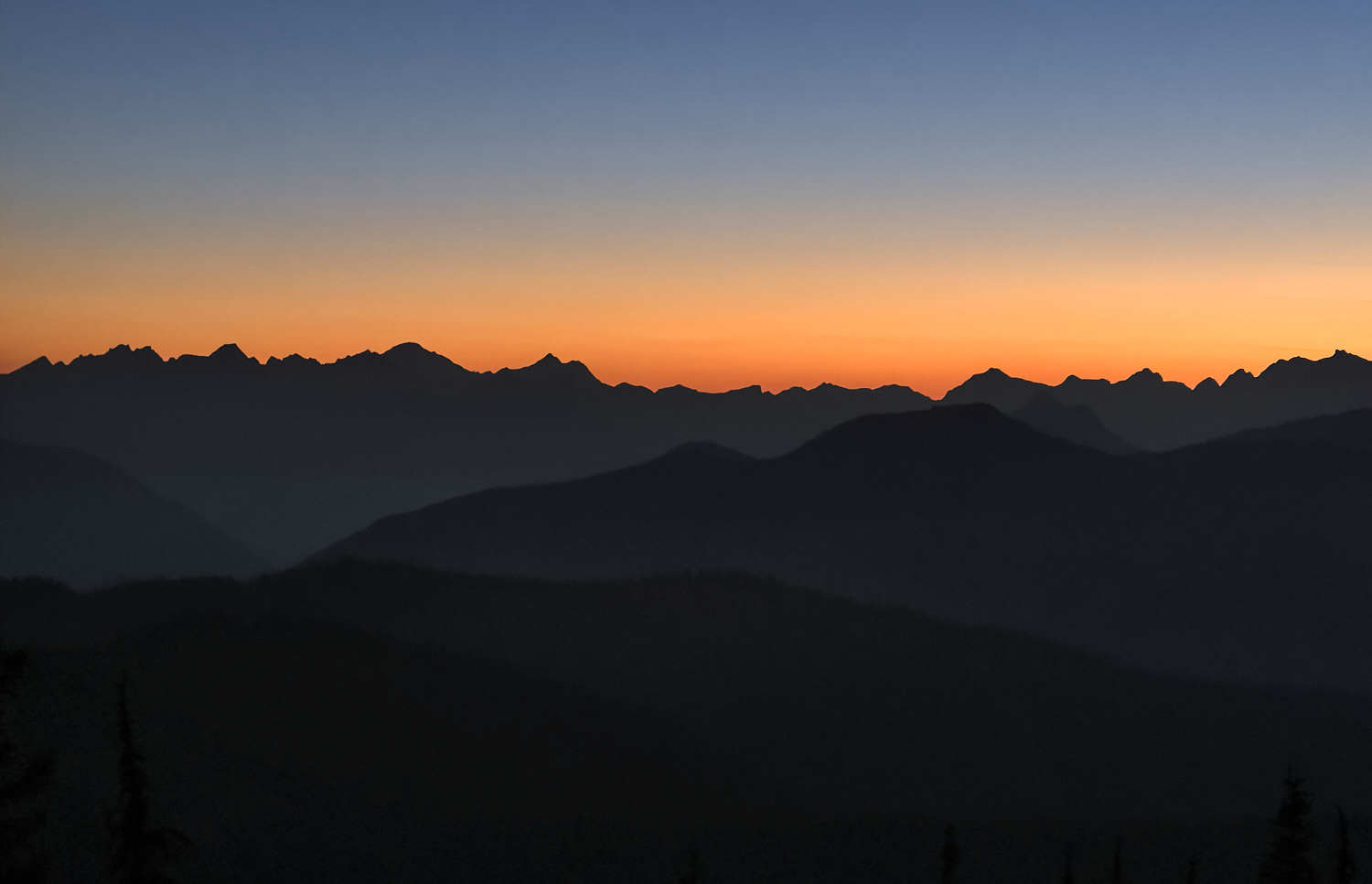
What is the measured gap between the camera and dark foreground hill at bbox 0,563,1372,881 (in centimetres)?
9944

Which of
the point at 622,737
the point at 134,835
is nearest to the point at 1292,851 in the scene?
the point at 134,835

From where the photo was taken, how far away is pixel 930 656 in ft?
538

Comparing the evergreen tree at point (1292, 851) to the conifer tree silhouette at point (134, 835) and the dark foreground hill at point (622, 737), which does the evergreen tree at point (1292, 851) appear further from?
the dark foreground hill at point (622, 737)

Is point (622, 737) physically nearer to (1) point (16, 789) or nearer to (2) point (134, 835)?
(2) point (134, 835)

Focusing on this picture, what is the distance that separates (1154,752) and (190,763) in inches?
4340

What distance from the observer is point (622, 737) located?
128000 millimetres

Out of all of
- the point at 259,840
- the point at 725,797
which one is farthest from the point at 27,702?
the point at 725,797

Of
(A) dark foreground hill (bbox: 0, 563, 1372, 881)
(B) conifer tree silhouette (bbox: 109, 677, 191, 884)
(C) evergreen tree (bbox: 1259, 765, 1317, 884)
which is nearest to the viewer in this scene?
(B) conifer tree silhouette (bbox: 109, 677, 191, 884)

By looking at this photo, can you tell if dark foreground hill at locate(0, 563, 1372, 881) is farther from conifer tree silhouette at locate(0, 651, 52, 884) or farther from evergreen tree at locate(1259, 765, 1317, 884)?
evergreen tree at locate(1259, 765, 1317, 884)

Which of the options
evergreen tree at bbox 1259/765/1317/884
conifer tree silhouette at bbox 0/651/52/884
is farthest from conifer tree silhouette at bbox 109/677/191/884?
evergreen tree at bbox 1259/765/1317/884

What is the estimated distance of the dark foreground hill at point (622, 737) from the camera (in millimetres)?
99438

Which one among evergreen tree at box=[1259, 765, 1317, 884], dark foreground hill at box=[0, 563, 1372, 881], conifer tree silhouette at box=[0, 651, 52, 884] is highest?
conifer tree silhouette at box=[0, 651, 52, 884]

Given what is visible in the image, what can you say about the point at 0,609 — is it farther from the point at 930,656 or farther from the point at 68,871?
the point at 930,656

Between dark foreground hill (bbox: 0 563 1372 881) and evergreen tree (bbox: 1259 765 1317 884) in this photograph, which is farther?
dark foreground hill (bbox: 0 563 1372 881)
